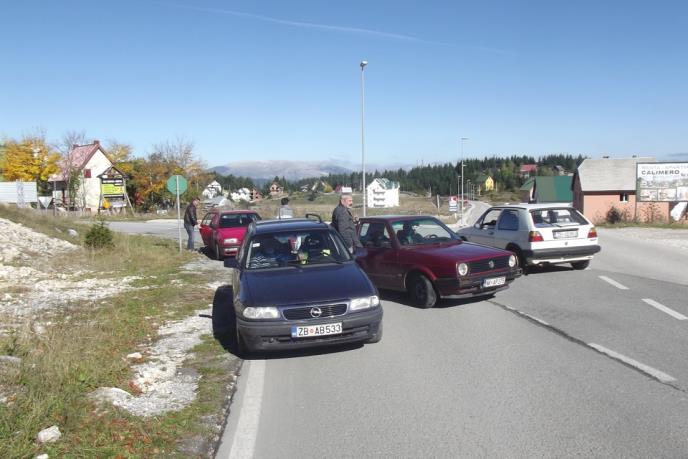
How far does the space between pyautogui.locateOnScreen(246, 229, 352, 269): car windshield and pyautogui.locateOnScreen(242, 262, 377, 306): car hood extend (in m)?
0.23

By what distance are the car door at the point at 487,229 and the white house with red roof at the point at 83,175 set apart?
4826 cm

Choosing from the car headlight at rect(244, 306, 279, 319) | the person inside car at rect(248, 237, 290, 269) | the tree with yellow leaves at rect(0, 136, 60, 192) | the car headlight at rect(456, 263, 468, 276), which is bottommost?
the car headlight at rect(244, 306, 279, 319)

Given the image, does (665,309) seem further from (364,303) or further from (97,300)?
(97,300)

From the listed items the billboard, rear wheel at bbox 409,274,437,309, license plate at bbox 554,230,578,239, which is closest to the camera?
rear wheel at bbox 409,274,437,309

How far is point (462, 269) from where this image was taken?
922 centimetres

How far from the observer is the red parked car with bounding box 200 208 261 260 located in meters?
18.5

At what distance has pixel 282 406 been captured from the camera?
5309mm

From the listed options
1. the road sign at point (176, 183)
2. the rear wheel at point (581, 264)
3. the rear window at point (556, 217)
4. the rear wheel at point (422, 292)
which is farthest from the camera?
the road sign at point (176, 183)

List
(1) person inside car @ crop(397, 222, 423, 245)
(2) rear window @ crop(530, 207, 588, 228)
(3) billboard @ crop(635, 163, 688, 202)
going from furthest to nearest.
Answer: (3) billboard @ crop(635, 163, 688, 202), (2) rear window @ crop(530, 207, 588, 228), (1) person inside car @ crop(397, 222, 423, 245)

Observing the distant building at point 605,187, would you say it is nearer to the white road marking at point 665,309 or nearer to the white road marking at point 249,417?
the white road marking at point 665,309

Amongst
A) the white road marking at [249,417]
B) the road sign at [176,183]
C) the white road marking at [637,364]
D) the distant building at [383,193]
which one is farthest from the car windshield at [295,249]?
the distant building at [383,193]

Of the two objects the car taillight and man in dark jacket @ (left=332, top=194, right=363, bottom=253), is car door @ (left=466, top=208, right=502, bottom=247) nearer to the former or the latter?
the car taillight

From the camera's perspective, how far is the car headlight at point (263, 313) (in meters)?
6.61

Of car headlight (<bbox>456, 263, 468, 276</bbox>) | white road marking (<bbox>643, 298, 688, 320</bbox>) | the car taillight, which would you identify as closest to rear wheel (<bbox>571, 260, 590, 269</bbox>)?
the car taillight
